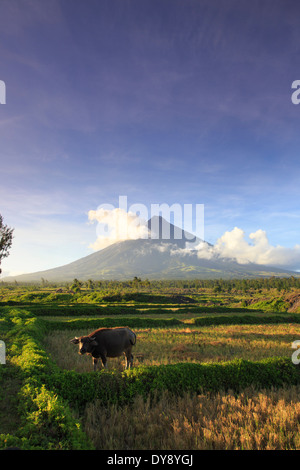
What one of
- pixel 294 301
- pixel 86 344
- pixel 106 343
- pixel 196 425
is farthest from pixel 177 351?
pixel 294 301

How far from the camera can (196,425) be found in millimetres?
5758

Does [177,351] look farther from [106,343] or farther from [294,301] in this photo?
[294,301]

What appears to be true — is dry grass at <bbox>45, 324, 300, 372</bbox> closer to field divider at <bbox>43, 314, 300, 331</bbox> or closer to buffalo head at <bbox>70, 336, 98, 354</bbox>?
buffalo head at <bbox>70, 336, 98, 354</bbox>

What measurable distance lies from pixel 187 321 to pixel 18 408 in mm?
28856

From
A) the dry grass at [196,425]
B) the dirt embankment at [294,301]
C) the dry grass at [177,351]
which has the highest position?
the dry grass at [196,425]

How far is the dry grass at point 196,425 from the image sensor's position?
512 cm

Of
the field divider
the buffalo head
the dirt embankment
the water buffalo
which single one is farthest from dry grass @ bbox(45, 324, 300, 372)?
the dirt embankment

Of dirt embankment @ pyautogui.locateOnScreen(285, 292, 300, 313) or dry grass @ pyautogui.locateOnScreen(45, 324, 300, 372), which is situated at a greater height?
dry grass @ pyautogui.locateOnScreen(45, 324, 300, 372)

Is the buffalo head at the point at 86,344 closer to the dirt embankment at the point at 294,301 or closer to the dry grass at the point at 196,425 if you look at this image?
the dry grass at the point at 196,425

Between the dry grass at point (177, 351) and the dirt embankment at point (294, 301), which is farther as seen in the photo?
the dirt embankment at point (294, 301)

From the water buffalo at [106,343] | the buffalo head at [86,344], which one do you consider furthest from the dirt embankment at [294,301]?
the buffalo head at [86,344]

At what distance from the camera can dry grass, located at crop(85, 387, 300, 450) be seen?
512 cm
